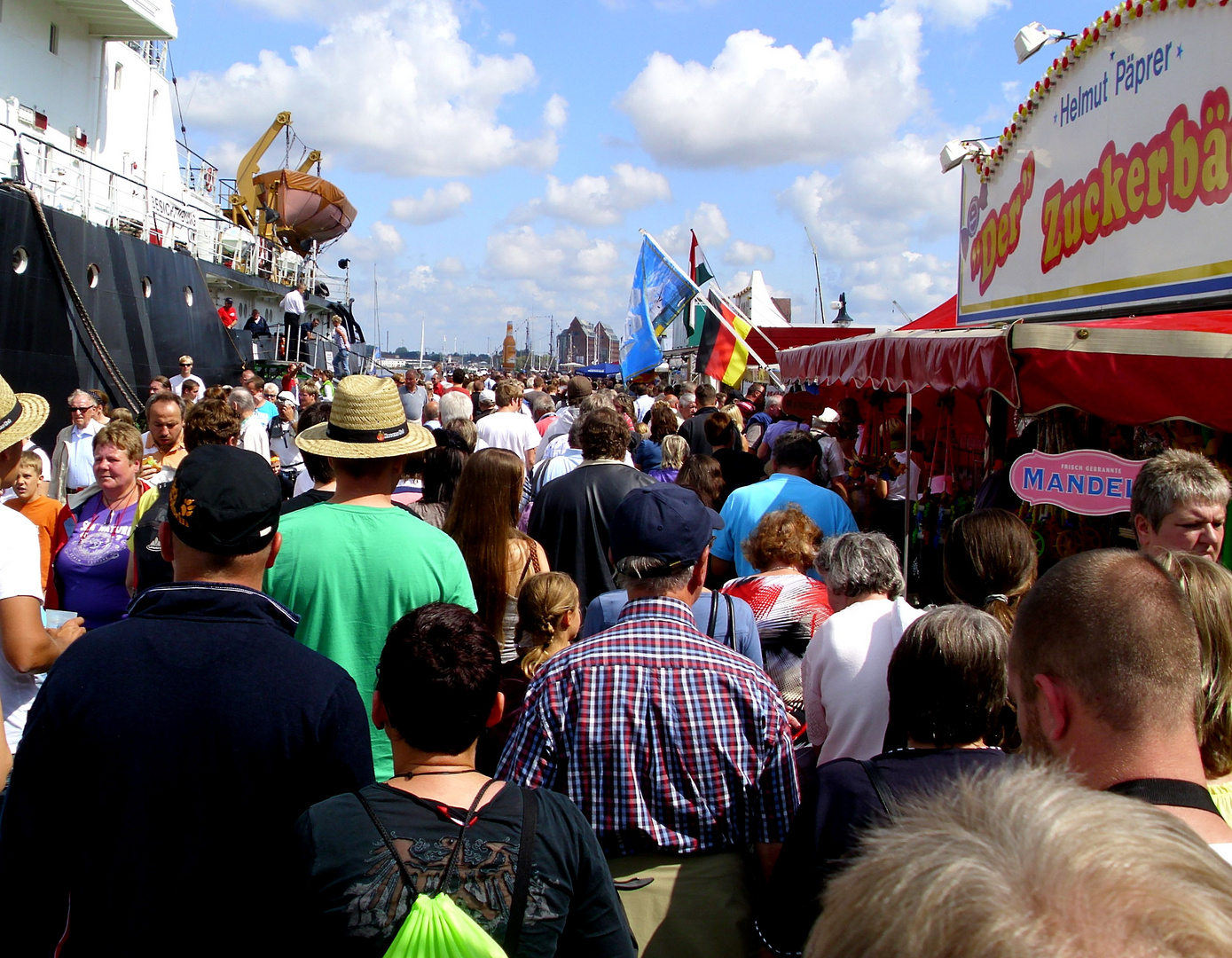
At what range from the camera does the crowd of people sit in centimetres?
80

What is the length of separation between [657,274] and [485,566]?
7.96 metres

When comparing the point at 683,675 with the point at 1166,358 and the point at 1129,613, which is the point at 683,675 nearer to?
the point at 1129,613

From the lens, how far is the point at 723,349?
10289 millimetres

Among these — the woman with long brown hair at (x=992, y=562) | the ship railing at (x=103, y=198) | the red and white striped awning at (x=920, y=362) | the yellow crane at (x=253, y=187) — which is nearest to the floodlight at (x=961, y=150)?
the red and white striped awning at (x=920, y=362)

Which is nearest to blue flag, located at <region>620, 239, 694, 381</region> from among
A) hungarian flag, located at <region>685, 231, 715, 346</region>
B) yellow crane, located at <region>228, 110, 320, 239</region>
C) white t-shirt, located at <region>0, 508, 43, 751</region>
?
hungarian flag, located at <region>685, 231, 715, 346</region>

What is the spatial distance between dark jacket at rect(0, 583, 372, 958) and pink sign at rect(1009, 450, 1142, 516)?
139 inches

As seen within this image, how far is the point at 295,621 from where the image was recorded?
7.05ft

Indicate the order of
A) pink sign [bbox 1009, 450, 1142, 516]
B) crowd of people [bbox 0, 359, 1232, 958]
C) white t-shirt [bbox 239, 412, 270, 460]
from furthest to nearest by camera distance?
white t-shirt [bbox 239, 412, 270, 460]
pink sign [bbox 1009, 450, 1142, 516]
crowd of people [bbox 0, 359, 1232, 958]

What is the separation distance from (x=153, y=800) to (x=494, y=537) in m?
2.34

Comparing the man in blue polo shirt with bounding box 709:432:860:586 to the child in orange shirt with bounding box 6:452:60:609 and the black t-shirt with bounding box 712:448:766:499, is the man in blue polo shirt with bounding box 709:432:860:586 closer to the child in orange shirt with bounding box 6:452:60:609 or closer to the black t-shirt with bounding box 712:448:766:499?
the black t-shirt with bounding box 712:448:766:499

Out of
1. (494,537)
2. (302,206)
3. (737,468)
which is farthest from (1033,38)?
(302,206)

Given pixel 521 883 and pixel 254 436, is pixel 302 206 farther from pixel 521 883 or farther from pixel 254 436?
pixel 521 883

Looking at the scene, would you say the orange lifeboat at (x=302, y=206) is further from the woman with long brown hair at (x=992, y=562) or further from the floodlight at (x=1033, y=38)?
the woman with long brown hair at (x=992, y=562)

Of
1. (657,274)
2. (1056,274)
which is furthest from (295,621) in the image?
(657,274)
